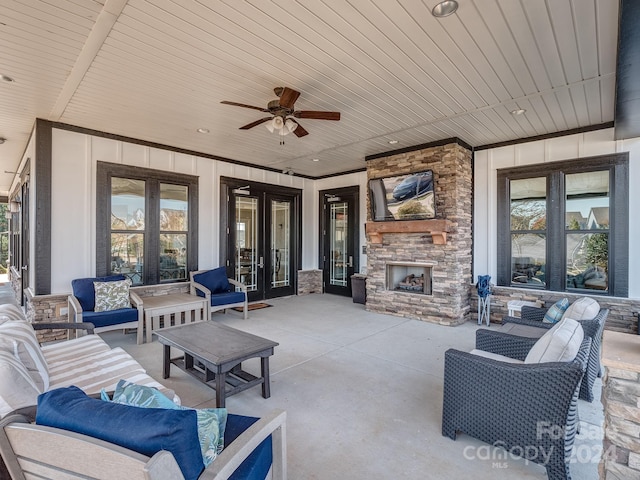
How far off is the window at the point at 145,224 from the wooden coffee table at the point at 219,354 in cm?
270

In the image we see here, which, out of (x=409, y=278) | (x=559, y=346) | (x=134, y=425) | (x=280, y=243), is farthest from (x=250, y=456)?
(x=280, y=243)

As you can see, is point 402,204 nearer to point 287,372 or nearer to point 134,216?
point 287,372

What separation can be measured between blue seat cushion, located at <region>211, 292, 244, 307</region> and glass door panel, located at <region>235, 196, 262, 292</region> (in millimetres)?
1168

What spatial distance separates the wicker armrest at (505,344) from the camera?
9.32 ft

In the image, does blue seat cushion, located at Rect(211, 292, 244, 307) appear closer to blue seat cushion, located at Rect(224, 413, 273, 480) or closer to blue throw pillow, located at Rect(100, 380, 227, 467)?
blue seat cushion, located at Rect(224, 413, 273, 480)

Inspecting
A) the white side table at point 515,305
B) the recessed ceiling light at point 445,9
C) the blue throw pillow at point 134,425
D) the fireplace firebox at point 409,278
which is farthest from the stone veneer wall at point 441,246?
the blue throw pillow at point 134,425

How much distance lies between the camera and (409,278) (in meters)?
6.39

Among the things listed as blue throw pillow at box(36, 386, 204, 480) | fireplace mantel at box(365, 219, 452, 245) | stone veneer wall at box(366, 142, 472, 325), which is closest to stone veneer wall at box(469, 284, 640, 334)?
stone veneer wall at box(366, 142, 472, 325)

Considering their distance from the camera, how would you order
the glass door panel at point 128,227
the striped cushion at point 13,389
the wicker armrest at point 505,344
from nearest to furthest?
the striped cushion at point 13,389 < the wicker armrest at point 505,344 < the glass door panel at point 128,227

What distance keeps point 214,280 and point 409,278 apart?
373 cm

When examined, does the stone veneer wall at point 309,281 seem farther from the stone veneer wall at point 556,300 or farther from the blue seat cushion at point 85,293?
the blue seat cushion at point 85,293

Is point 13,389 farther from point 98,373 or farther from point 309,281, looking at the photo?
point 309,281

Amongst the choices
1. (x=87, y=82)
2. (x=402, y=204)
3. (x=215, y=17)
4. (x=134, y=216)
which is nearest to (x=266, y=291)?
(x=134, y=216)

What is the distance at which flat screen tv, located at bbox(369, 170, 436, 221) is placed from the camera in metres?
5.67
